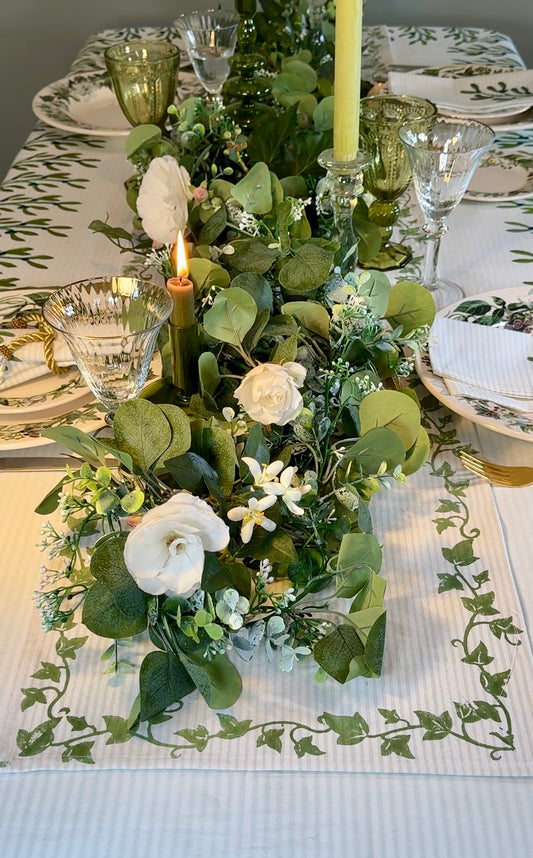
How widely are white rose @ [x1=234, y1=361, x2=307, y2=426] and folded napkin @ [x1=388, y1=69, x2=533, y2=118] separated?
0.95m

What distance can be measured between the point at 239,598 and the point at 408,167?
2.12 feet

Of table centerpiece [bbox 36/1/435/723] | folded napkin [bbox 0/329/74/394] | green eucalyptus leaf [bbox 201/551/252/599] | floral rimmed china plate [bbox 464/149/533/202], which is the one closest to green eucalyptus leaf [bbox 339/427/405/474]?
table centerpiece [bbox 36/1/435/723]

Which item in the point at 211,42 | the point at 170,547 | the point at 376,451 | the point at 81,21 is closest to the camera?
the point at 170,547

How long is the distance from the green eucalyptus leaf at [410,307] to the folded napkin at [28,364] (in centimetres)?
29

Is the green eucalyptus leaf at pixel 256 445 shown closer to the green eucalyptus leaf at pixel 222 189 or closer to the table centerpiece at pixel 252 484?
the table centerpiece at pixel 252 484

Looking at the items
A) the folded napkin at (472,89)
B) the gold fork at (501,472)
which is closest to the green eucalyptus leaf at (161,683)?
the gold fork at (501,472)

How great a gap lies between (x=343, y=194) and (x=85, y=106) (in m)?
0.84

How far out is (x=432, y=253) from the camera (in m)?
0.95

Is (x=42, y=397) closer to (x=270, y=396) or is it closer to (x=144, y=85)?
(x=270, y=396)

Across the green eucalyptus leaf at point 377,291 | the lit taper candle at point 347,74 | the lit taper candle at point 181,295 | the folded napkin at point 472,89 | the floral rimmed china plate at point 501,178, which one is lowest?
the floral rimmed china plate at point 501,178

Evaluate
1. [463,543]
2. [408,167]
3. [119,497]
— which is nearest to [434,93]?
[408,167]

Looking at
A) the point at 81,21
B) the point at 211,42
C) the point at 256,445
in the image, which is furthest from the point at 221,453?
the point at 81,21

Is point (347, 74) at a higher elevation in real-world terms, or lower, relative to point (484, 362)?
higher

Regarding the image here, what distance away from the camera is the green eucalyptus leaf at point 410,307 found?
72 cm
